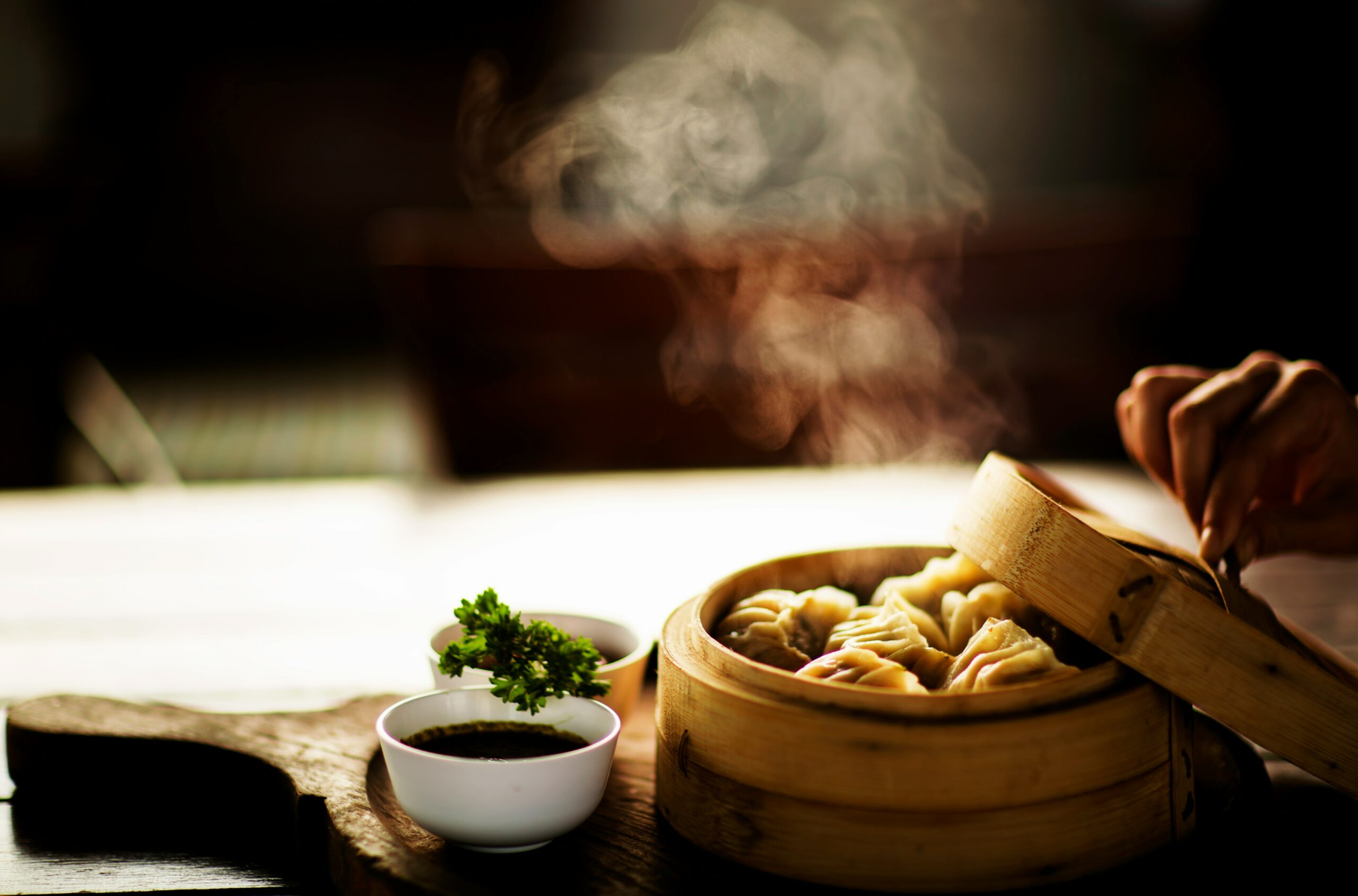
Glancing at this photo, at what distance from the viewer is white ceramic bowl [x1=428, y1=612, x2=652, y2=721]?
1326 millimetres

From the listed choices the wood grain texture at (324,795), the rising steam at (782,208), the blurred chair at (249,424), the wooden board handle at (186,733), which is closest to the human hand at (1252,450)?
the wood grain texture at (324,795)

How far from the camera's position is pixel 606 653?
1.49 metres

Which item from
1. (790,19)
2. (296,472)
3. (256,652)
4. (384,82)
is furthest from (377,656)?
(384,82)

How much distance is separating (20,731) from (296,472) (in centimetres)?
430

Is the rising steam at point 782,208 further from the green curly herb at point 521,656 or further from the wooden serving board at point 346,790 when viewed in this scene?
the green curly herb at point 521,656

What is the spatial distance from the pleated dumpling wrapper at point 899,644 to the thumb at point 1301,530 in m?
0.39

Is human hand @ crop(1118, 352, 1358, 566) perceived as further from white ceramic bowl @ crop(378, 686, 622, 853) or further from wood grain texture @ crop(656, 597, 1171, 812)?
white ceramic bowl @ crop(378, 686, 622, 853)

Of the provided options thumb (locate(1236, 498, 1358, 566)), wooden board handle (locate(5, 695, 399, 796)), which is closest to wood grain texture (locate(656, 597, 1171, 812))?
thumb (locate(1236, 498, 1358, 566))

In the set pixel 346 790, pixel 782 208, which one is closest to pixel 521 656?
pixel 346 790

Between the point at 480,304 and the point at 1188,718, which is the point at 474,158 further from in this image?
the point at 1188,718

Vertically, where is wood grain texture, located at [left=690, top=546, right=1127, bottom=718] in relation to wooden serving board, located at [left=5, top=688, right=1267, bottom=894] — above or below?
above

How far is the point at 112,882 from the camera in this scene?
1.09 meters

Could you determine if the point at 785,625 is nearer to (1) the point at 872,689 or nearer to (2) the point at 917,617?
(2) the point at 917,617

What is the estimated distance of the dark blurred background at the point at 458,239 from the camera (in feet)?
14.0
